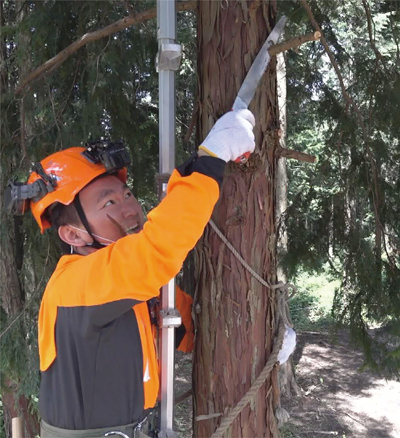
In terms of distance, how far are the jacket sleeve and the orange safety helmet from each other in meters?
0.40

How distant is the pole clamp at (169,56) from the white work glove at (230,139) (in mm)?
267

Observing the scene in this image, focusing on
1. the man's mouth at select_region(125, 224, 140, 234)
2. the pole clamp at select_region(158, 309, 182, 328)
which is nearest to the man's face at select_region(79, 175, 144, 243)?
the man's mouth at select_region(125, 224, 140, 234)

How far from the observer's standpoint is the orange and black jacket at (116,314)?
1.64 metres

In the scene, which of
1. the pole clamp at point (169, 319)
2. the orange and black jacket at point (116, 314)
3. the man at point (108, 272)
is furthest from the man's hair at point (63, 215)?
the pole clamp at point (169, 319)

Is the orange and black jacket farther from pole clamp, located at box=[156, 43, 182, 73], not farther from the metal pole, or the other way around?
pole clamp, located at box=[156, 43, 182, 73]

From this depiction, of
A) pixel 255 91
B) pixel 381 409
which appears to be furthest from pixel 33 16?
pixel 381 409

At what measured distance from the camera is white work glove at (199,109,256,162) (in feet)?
5.65

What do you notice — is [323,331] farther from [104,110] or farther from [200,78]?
[200,78]

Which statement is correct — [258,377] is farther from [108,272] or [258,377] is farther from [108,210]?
[108,210]

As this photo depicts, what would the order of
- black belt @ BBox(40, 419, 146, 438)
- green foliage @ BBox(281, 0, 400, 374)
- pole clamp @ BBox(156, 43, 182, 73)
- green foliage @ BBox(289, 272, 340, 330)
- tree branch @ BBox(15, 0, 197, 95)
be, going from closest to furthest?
pole clamp @ BBox(156, 43, 182, 73), black belt @ BBox(40, 419, 146, 438), tree branch @ BBox(15, 0, 197, 95), green foliage @ BBox(281, 0, 400, 374), green foliage @ BBox(289, 272, 340, 330)

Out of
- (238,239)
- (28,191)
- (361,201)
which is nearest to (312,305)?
(361,201)

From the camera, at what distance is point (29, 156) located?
10.3 feet

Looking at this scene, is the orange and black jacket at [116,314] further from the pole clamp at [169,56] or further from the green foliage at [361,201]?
the green foliage at [361,201]

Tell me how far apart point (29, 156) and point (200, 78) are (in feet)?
5.14
